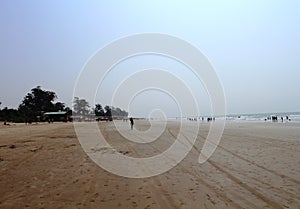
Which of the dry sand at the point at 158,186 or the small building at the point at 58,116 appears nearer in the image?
the dry sand at the point at 158,186

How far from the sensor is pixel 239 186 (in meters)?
7.95

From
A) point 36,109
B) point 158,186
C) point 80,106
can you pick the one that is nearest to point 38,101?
point 36,109

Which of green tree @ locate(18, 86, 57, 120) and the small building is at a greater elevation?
green tree @ locate(18, 86, 57, 120)

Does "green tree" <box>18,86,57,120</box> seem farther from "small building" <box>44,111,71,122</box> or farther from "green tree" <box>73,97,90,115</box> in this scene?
"green tree" <box>73,97,90,115</box>

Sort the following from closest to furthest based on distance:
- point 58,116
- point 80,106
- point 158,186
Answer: point 158,186
point 58,116
point 80,106

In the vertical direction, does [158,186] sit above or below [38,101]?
below

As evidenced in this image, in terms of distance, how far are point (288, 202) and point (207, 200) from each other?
1.73 meters

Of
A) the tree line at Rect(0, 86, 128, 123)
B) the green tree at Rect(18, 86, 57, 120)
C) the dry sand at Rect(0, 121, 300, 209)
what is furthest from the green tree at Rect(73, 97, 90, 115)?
the dry sand at Rect(0, 121, 300, 209)

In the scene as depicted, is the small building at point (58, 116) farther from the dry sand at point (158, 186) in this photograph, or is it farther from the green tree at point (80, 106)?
the dry sand at point (158, 186)

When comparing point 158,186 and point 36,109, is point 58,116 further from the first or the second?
point 158,186

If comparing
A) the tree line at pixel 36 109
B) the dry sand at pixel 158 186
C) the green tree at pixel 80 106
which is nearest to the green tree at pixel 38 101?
the tree line at pixel 36 109

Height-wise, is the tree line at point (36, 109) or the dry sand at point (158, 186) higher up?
the tree line at point (36, 109)

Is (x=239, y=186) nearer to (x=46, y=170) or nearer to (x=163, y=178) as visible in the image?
(x=163, y=178)

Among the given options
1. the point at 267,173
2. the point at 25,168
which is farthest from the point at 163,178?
the point at 25,168
